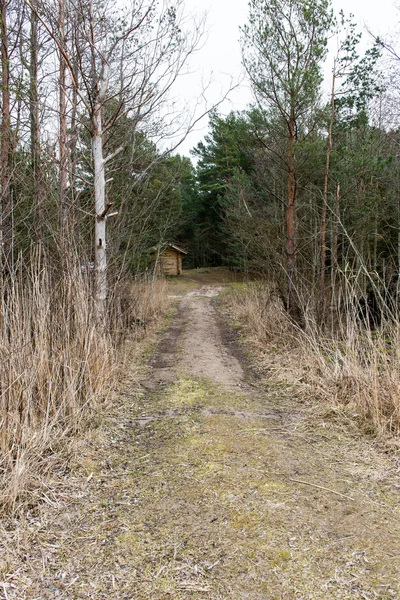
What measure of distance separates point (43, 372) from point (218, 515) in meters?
1.57

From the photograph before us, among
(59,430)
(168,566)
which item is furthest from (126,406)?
(168,566)

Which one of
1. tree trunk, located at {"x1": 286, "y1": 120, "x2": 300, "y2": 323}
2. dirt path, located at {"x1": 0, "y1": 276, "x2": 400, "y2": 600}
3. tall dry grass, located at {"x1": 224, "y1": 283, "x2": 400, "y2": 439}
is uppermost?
tree trunk, located at {"x1": 286, "y1": 120, "x2": 300, "y2": 323}

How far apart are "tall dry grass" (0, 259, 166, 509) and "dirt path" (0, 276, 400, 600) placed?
7.9 inches

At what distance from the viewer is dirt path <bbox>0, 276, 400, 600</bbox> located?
162 centimetres

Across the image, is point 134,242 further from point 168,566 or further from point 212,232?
point 212,232

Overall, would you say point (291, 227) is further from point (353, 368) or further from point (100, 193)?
point (353, 368)

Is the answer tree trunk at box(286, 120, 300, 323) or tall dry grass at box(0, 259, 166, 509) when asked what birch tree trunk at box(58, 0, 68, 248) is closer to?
tall dry grass at box(0, 259, 166, 509)

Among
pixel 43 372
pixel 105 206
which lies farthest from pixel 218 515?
pixel 105 206

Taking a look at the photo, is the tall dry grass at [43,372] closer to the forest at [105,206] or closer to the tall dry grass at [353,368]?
the forest at [105,206]

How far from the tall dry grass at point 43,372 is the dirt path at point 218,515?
20cm

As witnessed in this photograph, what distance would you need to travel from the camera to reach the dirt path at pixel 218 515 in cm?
162

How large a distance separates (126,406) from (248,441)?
1309mm

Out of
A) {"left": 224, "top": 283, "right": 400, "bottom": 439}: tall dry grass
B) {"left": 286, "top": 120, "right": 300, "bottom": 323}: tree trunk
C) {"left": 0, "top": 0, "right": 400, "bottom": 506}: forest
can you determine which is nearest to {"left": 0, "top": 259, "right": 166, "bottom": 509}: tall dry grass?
{"left": 0, "top": 0, "right": 400, "bottom": 506}: forest

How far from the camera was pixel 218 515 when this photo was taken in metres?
2.06
